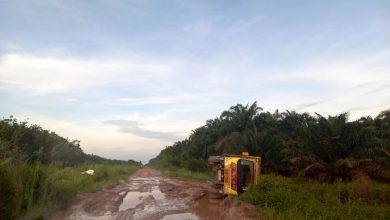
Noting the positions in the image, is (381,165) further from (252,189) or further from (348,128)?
(252,189)

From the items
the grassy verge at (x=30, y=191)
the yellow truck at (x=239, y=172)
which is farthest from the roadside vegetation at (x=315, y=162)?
the grassy verge at (x=30, y=191)

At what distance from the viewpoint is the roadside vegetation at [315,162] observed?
1138cm

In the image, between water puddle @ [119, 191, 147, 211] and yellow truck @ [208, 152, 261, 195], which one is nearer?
water puddle @ [119, 191, 147, 211]

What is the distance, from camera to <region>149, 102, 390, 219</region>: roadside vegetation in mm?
11383

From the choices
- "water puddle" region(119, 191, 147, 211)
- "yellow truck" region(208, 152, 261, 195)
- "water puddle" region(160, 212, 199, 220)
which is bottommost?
"water puddle" region(160, 212, 199, 220)

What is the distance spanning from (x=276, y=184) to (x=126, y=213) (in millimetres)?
5713

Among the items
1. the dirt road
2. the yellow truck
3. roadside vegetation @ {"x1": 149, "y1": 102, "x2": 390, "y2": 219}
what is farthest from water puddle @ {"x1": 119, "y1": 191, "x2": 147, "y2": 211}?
roadside vegetation @ {"x1": 149, "y1": 102, "x2": 390, "y2": 219}

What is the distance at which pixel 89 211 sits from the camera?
42.7ft

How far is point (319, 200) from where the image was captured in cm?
1254

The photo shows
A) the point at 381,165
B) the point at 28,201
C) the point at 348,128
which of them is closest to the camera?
the point at 28,201

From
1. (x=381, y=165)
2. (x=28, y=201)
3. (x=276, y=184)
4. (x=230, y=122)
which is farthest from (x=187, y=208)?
(x=230, y=122)

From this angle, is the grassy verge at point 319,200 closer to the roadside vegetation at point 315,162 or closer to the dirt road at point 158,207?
the roadside vegetation at point 315,162

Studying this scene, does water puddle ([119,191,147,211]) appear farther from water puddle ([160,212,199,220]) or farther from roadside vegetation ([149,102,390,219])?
roadside vegetation ([149,102,390,219])

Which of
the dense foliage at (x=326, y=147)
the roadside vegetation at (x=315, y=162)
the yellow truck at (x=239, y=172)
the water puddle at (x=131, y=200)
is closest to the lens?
the roadside vegetation at (x=315, y=162)
